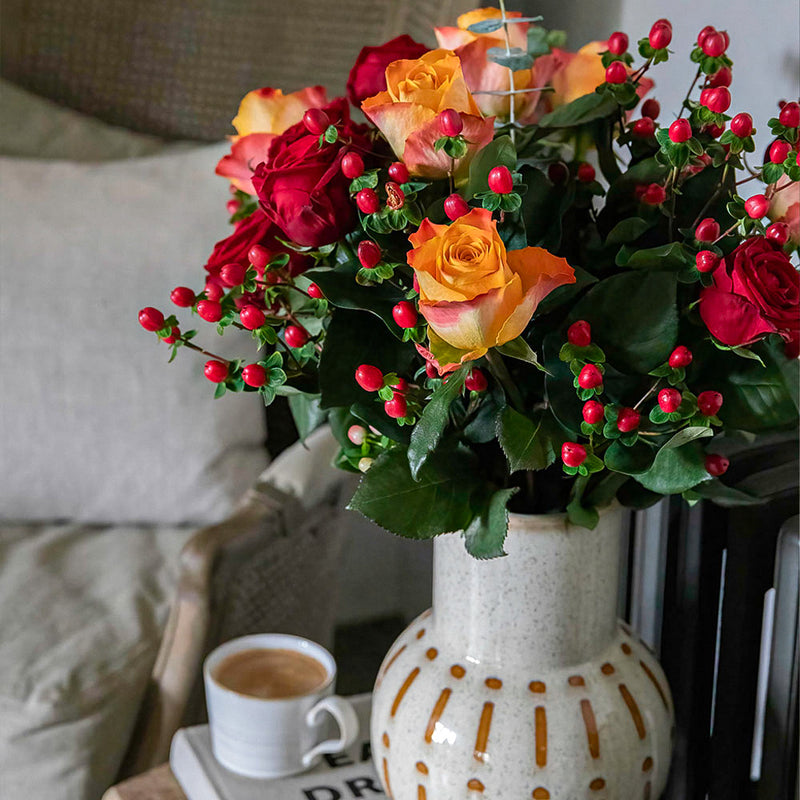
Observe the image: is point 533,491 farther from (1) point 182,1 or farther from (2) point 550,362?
(1) point 182,1

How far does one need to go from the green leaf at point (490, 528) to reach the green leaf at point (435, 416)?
62mm

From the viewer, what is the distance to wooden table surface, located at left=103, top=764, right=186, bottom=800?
0.72 m

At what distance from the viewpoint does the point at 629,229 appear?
0.49 metres

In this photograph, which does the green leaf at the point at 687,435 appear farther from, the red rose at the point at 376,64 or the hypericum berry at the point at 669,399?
the red rose at the point at 376,64

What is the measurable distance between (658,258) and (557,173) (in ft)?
0.32

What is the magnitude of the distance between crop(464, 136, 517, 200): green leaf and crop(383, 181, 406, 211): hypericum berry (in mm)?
34

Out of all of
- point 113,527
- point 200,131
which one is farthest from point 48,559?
point 200,131

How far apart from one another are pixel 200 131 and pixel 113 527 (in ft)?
1.93

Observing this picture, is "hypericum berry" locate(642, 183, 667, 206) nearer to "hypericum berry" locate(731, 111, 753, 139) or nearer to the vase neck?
"hypericum berry" locate(731, 111, 753, 139)

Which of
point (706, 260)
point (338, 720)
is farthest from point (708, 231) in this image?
point (338, 720)

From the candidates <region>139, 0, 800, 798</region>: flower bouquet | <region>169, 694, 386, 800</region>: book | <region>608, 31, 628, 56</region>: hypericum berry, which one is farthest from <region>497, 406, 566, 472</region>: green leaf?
<region>169, 694, 386, 800</region>: book

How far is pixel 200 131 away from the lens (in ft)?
4.68

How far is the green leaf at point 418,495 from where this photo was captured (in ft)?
1.70

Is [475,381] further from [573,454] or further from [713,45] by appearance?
[713,45]
